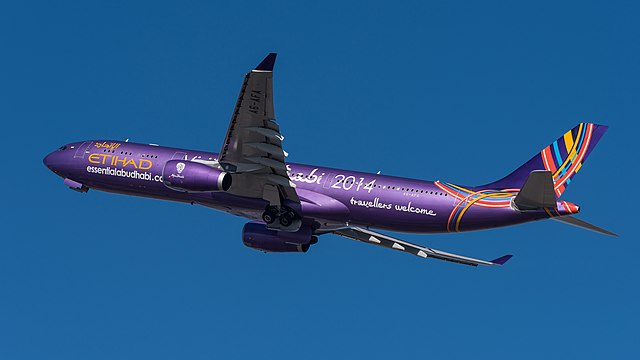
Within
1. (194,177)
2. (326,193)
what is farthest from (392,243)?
(194,177)

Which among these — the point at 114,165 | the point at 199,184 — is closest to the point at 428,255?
the point at 199,184

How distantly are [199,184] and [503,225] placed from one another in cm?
1511

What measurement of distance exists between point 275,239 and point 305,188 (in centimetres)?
342

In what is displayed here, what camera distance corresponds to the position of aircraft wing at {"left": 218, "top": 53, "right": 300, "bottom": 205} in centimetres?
4700

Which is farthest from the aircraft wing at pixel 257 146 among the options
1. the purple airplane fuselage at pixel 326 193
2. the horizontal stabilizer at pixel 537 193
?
the horizontal stabilizer at pixel 537 193

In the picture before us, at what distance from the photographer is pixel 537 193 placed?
159 feet

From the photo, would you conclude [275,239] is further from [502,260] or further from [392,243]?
[502,260]

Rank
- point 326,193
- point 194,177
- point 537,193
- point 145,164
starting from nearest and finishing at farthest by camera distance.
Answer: point 537,193 → point 194,177 → point 326,193 → point 145,164

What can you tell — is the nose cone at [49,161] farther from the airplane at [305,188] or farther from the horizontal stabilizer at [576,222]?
the horizontal stabilizer at [576,222]

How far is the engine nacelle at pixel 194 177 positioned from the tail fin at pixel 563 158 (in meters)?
13.4

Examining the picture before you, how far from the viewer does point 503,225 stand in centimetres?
5125

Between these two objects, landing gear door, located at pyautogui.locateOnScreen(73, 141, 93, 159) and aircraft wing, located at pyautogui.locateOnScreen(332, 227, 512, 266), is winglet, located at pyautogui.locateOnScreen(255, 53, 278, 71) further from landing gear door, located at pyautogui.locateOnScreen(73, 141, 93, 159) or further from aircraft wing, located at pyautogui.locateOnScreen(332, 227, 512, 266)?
landing gear door, located at pyautogui.locateOnScreen(73, 141, 93, 159)

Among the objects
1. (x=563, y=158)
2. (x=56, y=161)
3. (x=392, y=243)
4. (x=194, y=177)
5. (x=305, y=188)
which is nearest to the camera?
(x=194, y=177)

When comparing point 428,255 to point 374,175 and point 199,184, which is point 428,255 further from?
point 199,184
